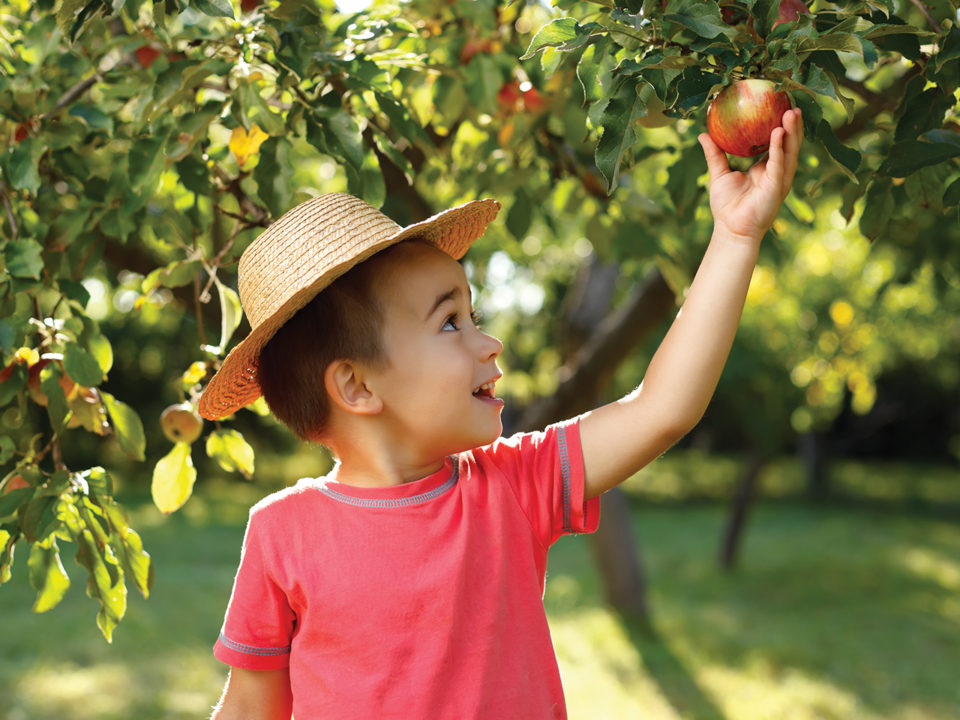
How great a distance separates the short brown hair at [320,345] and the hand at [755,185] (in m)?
0.47

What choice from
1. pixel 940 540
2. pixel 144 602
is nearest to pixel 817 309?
pixel 940 540

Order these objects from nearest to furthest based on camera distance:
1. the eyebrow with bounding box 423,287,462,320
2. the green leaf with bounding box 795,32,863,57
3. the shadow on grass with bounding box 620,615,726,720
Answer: the green leaf with bounding box 795,32,863,57, the eyebrow with bounding box 423,287,462,320, the shadow on grass with bounding box 620,615,726,720

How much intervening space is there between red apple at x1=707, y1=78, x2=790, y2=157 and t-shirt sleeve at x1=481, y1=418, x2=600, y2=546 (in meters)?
0.45

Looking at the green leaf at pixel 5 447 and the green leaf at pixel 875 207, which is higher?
the green leaf at pixel 875 207

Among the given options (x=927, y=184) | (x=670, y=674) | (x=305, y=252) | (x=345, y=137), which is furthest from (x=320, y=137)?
(x=670, y=674)

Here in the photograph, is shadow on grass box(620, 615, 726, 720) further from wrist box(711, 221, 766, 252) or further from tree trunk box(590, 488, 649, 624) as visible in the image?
wrist box(711, 221, 766, 252)

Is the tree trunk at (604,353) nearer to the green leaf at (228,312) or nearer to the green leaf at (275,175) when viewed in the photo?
the green leaf at (228,312)

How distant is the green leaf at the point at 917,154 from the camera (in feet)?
4.41

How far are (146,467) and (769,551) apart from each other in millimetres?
9273

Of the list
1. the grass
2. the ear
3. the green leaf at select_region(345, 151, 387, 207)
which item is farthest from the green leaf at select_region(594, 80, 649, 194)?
the grass

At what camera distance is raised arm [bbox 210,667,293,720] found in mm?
1354

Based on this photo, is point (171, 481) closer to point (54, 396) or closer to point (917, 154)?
point (54, 396)

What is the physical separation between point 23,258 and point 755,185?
114 cm

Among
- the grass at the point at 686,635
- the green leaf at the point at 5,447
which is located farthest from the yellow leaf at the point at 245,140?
the grass at the point at 686,635
